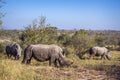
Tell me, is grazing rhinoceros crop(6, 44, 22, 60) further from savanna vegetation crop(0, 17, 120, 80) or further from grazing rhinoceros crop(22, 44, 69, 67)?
grazing rhinoceros crop(22, 44, 69, 67)

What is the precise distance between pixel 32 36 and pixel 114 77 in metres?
15.0

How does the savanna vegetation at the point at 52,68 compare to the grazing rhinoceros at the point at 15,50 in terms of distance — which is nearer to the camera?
the savanna vegetation at the point at 52,68

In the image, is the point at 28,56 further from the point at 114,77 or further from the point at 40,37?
the point at 40,37

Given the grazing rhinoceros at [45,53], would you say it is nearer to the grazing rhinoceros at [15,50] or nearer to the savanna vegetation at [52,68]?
the savanna vegetation at [52,68]

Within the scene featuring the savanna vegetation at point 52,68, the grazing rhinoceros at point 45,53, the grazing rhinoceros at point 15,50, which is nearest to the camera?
the savanna vegetation at point 52,68

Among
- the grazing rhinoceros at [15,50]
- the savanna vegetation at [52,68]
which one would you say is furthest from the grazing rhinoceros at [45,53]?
the grazing rhinoceros at [15,50]

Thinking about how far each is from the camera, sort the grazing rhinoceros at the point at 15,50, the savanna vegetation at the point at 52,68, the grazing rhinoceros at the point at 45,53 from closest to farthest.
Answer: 1. the savanna vegetation at the point at 52,68
2. the grazing rhinoceros at the point at 45,53
3. the grazing rhinoceros at the point at 15,50

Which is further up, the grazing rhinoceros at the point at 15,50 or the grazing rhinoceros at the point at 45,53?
the grazing rhinoceros at the point at 45,53

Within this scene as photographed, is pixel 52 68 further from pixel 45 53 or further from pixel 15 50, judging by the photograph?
pixel 15 50

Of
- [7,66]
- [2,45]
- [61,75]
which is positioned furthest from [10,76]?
[2,45]

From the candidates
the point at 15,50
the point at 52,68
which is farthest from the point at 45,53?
the point at 15,50

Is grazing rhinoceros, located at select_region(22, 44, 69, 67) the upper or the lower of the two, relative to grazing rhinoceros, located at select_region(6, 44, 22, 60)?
upper

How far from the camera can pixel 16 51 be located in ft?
79.6

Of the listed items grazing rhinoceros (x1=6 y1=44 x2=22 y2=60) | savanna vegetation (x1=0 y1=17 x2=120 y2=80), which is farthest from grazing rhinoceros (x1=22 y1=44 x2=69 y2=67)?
grazing rhinoceros (x1=6 y1=44 x2=22 y2=60)
